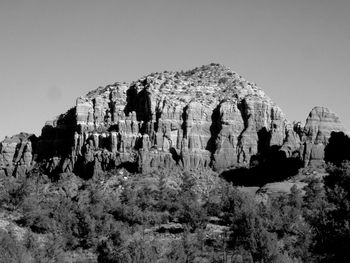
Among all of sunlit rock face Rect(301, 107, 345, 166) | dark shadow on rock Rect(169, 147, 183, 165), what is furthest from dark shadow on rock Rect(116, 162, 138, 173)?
sunlit rock face Rect(301, 107, 345, 166)

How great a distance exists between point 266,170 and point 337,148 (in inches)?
575

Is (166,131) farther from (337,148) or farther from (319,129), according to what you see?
(337,148)

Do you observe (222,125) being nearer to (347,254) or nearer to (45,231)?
(45,231)

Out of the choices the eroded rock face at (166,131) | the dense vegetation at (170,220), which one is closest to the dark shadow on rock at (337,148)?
the dense vegetation at (170,220)

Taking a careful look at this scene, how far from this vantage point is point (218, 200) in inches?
4560

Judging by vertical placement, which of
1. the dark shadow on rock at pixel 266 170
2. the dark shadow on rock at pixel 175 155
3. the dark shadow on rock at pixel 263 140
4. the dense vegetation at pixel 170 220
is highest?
the dark shadow on rock at pixel 263 140

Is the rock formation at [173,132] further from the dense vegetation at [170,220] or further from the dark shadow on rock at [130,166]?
the dense vegetation at [170,220]

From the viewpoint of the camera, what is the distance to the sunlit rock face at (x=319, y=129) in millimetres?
127562

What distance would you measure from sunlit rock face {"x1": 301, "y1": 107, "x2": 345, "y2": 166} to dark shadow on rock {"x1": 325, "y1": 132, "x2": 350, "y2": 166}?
1273 mm

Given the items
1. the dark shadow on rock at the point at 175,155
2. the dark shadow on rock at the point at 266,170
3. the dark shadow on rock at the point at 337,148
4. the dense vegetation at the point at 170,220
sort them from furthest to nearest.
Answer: the dark shadow on rock at the point at 175,155 → the dark shadow on rock at the point at 266,170 → the dark shadow on rock at the point at 337,148 → the dense vegetation at the point at 170,220

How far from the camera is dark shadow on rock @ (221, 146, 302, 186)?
129m

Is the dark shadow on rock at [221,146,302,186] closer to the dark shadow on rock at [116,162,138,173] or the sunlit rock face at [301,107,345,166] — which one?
the sunlit rock face at [301,107,345,166]

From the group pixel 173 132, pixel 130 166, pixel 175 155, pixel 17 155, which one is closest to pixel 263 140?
pixel 175 155

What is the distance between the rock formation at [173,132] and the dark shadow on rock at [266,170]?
2.01m
